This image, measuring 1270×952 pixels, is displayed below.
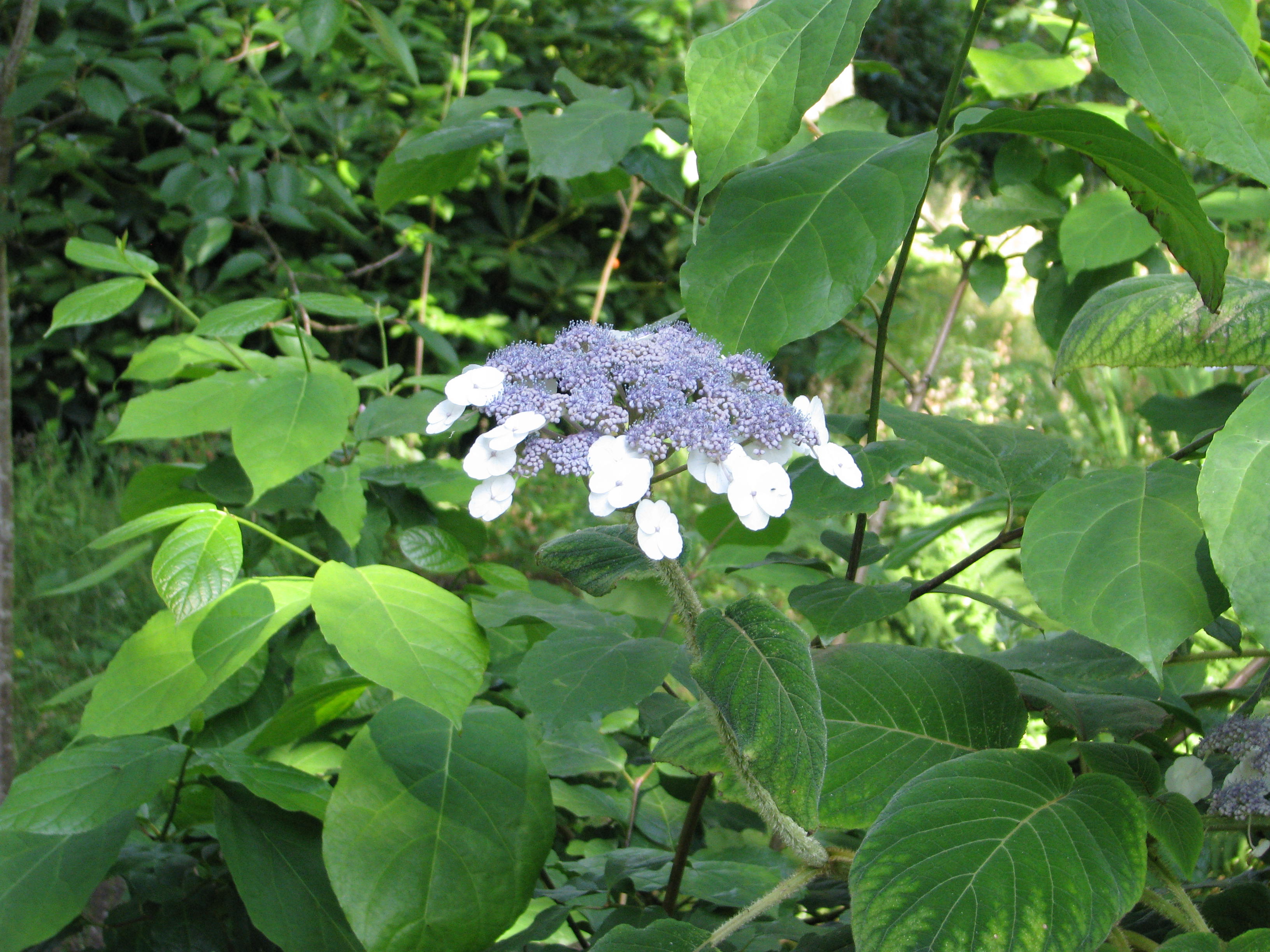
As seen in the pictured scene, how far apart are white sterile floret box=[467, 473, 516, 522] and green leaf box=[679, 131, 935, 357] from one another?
0.19 m

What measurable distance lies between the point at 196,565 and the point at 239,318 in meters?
0.53

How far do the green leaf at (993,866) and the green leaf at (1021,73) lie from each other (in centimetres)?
104

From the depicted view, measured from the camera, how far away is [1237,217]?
144 centimetres

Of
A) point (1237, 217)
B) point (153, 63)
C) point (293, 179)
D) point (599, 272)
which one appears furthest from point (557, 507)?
point (1237, 217)

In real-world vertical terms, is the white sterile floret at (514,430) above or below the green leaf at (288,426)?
above

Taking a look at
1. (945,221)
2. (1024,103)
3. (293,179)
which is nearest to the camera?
(1024,103)

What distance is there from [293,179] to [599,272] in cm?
290

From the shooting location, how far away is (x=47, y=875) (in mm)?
1018

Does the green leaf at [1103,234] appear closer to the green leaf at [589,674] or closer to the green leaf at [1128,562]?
the green leaf at [1128,562]

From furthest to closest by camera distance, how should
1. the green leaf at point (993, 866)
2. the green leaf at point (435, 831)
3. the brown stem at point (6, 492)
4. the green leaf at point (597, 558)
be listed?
the brown stem at point (6, 492) → the green leaf at point (435, 831) → the green leaf at point (597, 558) → the green leaf at point (993, 866)

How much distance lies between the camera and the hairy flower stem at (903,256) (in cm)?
88

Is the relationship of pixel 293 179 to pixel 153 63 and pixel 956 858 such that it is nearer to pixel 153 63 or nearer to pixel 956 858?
pixel 153 63

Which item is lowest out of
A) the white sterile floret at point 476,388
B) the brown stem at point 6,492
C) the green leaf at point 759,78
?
the brown stem at point 6,492

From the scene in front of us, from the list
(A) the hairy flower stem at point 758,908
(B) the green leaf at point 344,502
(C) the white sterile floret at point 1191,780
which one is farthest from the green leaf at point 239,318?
(C) the white sterile floret at point 1191,780
